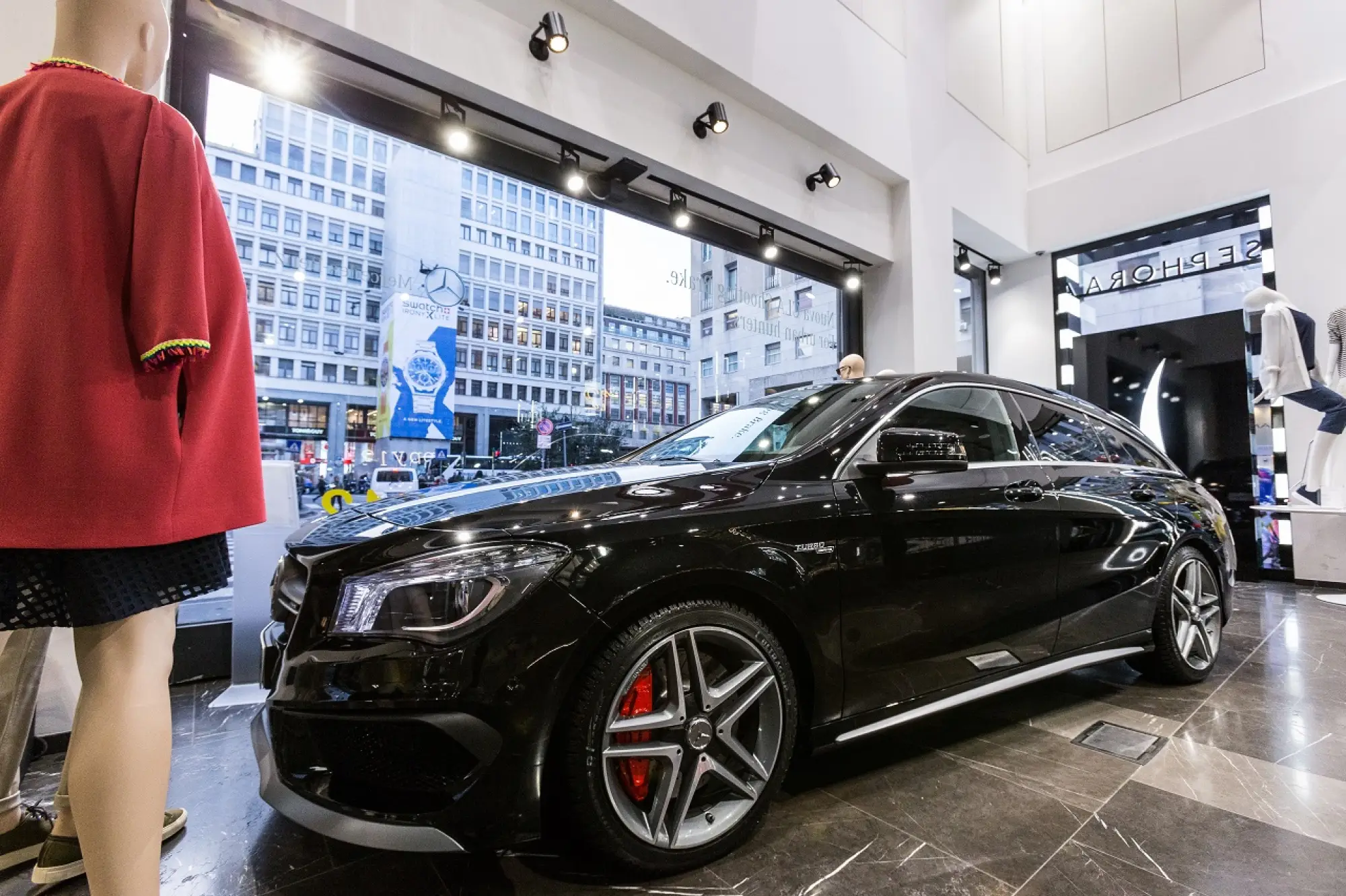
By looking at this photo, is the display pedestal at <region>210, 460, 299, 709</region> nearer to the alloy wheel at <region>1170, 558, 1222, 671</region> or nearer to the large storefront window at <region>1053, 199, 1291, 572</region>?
the alloy wheel at <region>1170, 558, 1222, 671</region>

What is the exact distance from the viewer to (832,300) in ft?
19.1

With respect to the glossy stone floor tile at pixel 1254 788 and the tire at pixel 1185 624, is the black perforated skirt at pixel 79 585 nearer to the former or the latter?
the glossy stone floor tile at pixel 1254 788

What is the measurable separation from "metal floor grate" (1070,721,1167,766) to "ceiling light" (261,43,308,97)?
4.29 meters

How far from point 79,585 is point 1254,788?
2.67 meters

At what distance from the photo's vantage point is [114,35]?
103 cm

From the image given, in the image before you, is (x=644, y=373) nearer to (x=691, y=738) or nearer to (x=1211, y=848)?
(x=691, y=738)

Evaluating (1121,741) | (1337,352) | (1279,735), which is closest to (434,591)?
(1121,741)

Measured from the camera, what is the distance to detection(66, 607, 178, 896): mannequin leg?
0.91m

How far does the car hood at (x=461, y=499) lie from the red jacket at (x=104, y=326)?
0.30 meters

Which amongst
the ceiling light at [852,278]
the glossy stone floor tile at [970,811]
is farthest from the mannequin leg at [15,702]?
the ceiling light at [852,278]

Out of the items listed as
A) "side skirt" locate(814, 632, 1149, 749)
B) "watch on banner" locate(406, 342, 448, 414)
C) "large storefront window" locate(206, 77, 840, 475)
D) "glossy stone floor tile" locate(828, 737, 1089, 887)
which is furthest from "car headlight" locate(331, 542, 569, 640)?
"watch on banner" locate(406, 342, 448, 414)

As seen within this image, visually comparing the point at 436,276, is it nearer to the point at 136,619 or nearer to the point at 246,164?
the point at 246,164

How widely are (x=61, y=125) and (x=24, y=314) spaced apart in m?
0.30

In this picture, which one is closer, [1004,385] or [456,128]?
[1004,385]
